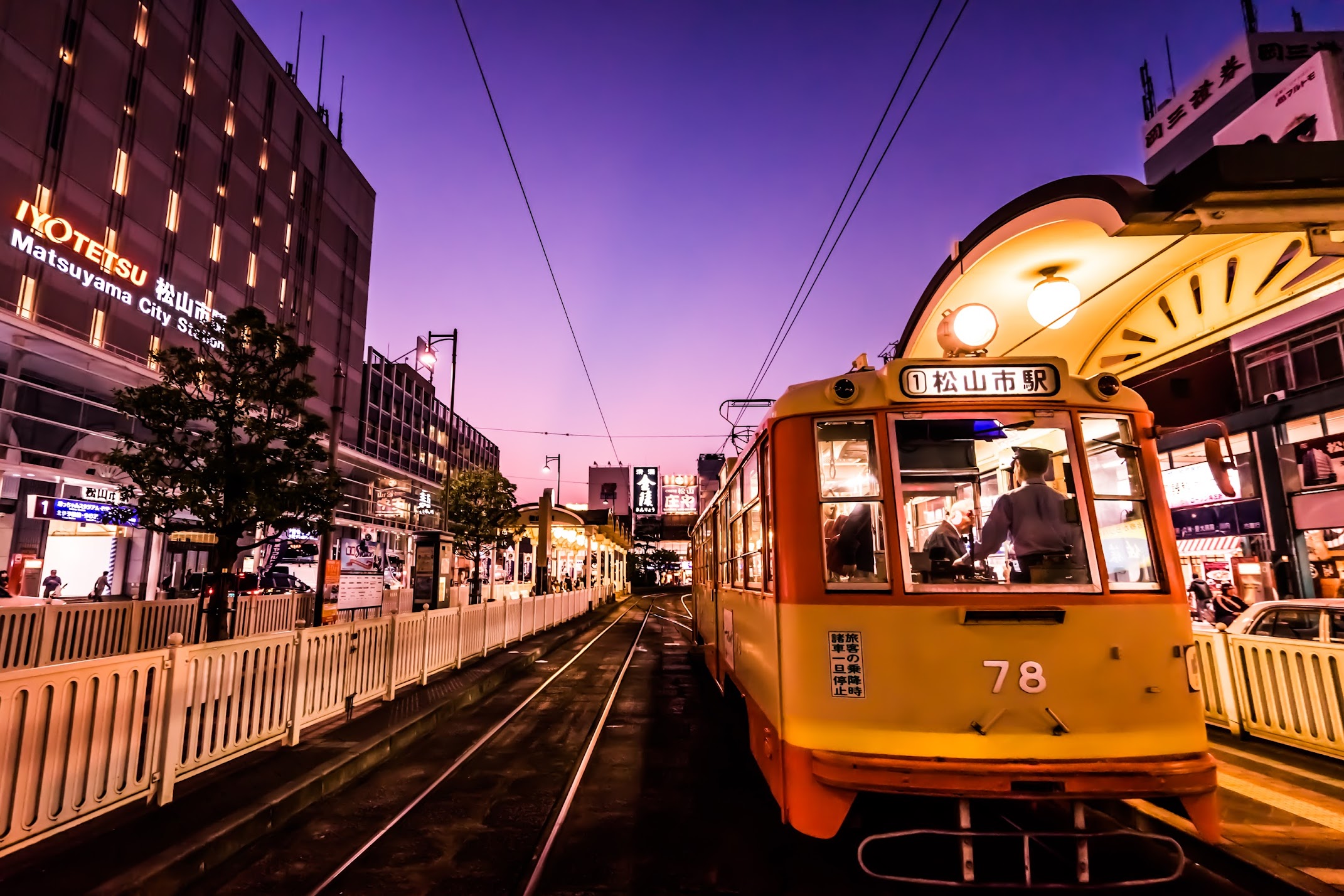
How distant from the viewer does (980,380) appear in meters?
4.15

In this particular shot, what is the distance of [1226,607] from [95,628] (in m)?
20.9

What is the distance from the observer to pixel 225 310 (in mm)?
27844

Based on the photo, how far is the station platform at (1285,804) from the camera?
3.95m

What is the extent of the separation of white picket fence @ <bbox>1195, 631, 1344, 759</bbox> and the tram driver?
255 centimetres

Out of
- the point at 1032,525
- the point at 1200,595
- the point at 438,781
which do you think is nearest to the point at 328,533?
the point at 438,781

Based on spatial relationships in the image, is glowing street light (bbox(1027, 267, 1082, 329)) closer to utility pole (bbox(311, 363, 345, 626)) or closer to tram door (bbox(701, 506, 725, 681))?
→ tram door (bbox(701, 506, 725, 681))

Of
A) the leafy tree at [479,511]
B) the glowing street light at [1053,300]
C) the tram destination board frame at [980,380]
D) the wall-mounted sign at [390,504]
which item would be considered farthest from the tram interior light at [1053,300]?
the wall-mounted sign at [390,504]

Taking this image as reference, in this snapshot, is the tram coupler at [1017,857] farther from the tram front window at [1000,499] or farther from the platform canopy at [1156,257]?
the platform canopy at [1156,257]

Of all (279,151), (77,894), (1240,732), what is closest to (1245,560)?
(1240,732)

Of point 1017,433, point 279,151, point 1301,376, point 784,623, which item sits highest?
point 279,151

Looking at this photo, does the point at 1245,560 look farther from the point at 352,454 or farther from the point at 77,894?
the point at 352,454

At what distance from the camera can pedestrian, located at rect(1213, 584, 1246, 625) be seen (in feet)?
44.7

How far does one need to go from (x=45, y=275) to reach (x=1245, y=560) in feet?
111

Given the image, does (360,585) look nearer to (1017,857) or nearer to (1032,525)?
→ (1017,857)
